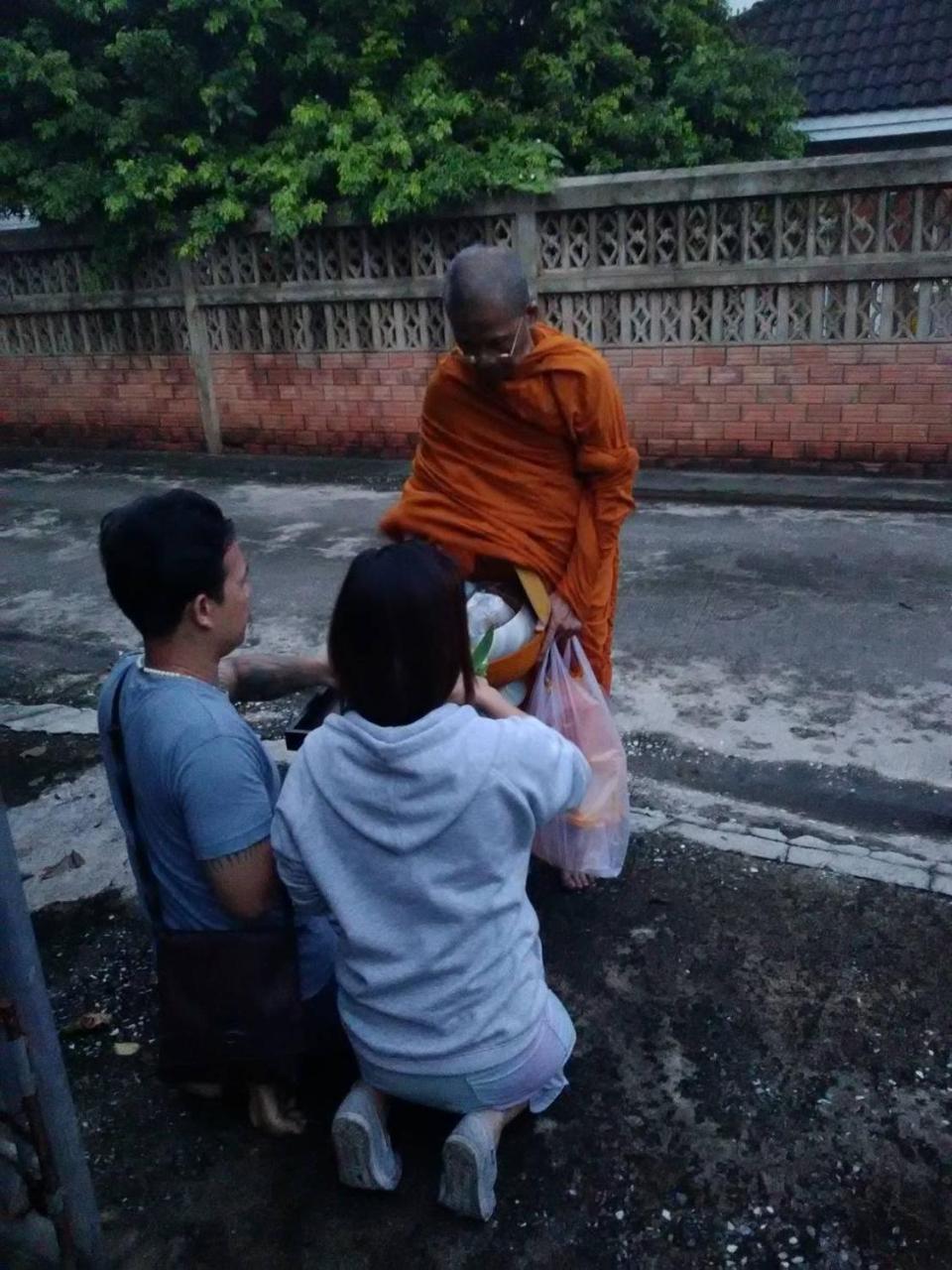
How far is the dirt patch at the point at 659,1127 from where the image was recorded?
1982 mm

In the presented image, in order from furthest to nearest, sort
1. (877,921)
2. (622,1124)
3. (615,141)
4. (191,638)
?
1. (615,141)
2. (877,921)
3. (622,1124)
4. (191,638)

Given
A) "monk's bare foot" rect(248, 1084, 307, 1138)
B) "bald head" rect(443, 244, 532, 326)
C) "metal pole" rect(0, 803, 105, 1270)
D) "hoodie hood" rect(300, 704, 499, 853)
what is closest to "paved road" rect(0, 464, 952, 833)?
"bald head" rect(443, 244, 532, 326)

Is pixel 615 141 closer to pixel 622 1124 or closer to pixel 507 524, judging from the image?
pixel 507 524

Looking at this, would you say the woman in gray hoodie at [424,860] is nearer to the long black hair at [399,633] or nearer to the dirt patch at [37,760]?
the long black hair at [399,633]

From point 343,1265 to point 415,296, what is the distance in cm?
764

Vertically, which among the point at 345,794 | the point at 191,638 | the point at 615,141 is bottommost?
the point at 345,794

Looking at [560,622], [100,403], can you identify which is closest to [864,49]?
[100,403]

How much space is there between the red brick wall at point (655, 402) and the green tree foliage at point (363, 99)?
1312 mm

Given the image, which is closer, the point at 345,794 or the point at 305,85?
the point at 345,794

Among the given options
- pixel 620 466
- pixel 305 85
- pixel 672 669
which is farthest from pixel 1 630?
pixel 305 85

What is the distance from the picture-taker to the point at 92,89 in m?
8.84

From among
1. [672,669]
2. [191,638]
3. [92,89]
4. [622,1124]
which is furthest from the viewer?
[92,89]

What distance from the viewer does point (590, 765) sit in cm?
300

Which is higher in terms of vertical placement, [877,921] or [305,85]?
[305,85]
